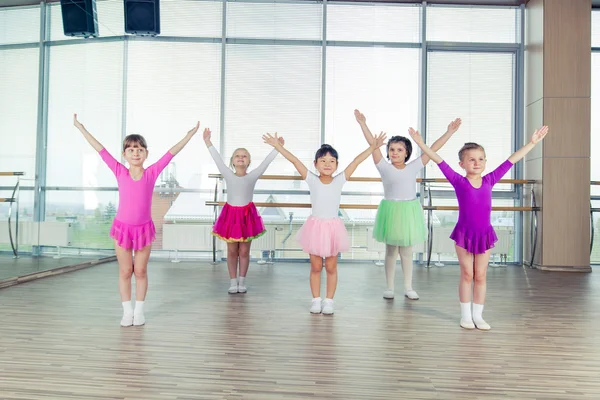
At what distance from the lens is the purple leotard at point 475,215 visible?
255 centimetres

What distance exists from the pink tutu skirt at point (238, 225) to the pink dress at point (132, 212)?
2.81ft

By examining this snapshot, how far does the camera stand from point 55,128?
13.5ft

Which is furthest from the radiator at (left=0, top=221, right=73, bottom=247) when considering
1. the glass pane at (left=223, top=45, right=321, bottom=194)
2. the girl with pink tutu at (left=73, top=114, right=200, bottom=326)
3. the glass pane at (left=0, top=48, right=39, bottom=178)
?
the glass pane at (left=223, top=45, right=321, bottom=194)

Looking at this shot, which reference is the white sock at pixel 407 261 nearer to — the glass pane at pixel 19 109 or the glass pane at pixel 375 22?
the glass pane at pixel 19 109

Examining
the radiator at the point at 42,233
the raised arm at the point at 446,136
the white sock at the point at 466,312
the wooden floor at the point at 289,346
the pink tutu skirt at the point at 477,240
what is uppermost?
the raised arm at the point at 446,136

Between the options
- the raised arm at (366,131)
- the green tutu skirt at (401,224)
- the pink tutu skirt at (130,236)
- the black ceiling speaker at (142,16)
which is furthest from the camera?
the black ceiling speaker at (142,16)

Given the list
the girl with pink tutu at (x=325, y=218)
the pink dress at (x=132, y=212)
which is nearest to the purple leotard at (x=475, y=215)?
the girl with pink tutu at (x=325, y=218)

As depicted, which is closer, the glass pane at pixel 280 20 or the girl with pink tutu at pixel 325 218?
the girl with pink tutu at pixel 325 218

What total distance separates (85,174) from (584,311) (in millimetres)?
4491

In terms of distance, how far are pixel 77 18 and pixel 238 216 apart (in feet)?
8.48

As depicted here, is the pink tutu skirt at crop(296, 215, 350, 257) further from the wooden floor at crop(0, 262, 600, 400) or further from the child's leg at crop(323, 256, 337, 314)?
the wooden floor at crop(0, 262, 600, 400)

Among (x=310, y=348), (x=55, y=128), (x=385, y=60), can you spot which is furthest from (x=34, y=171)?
(x=385, y=60)

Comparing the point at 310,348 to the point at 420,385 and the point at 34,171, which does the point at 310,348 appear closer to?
the point at 420,385

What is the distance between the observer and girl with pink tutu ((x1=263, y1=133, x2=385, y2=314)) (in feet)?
9.20
